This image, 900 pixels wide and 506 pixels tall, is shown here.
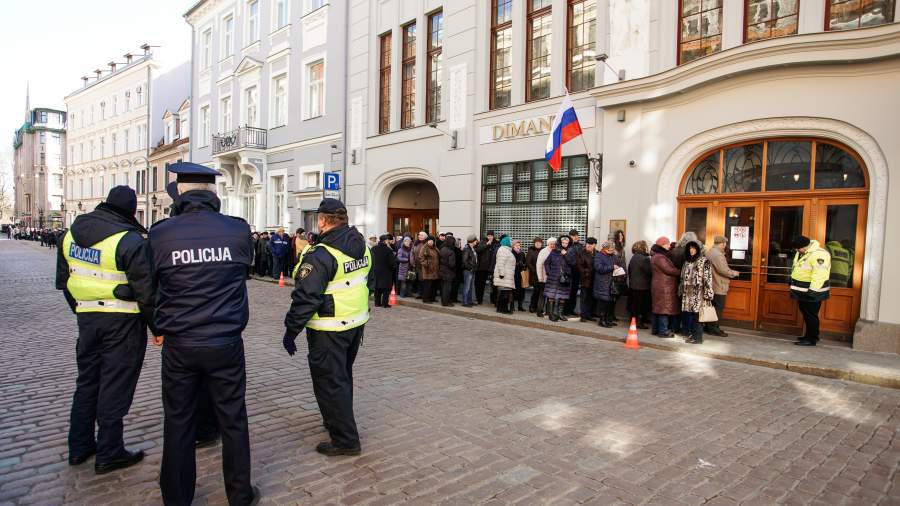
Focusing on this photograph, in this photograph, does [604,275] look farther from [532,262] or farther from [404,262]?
[404,262]

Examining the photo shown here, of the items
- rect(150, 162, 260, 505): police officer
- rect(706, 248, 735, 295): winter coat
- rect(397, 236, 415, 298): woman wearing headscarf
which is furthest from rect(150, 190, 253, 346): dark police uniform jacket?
rect(397, 236, 415, 298): woman wearing headscarf

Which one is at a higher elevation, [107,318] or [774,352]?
[107,318]

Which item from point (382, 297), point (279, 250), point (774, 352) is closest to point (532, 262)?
point (382, 297)

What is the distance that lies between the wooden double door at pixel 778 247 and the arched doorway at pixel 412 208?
9.77 m

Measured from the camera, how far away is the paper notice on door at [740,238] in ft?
33.6

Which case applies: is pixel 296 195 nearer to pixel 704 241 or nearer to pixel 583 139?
pixel 583 139

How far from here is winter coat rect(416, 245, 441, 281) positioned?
13.5 m

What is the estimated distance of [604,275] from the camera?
417 inches

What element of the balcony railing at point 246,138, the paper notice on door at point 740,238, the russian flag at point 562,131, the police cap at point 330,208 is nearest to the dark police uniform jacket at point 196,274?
the police cap at point 330,208

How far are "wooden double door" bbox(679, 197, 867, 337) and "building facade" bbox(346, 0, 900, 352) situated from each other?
0.08ft

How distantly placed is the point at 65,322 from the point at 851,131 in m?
13.7

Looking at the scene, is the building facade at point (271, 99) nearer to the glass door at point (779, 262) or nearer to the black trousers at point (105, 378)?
the glass door at point (779, 262)

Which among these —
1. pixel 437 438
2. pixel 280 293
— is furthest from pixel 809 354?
pixel 280 293

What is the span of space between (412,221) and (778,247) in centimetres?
1169
